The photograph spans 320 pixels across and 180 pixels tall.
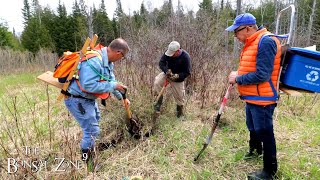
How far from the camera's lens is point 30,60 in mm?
16922

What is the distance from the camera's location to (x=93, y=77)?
2.56m

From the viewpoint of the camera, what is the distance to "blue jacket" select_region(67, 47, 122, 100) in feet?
8.39

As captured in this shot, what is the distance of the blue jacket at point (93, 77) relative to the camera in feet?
8.39

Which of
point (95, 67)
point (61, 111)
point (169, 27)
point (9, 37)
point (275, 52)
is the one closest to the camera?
point (275, 52)

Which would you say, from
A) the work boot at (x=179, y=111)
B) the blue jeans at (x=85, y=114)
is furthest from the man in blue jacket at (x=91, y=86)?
the work boot at (x=179, y=111)

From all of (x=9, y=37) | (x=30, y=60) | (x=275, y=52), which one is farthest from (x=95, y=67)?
(x=9, y=37)

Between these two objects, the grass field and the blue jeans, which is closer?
the grass field

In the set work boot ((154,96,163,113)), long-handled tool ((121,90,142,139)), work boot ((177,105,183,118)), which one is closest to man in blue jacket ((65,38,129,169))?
long-handled tool ((121,90,142,139))

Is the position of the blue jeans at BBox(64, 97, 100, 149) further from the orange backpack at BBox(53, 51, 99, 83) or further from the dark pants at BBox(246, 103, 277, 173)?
the dark pants at BBox(246, 103, 277, 173)

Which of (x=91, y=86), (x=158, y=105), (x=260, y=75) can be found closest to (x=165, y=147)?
(x=158, y=105)

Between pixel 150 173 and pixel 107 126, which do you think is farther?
pixel 107 126

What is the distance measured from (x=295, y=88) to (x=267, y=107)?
33cm

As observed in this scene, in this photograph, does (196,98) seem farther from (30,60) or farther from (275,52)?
(30,60)

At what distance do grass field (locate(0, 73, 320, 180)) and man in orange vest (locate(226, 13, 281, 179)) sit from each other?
2.22 ft
